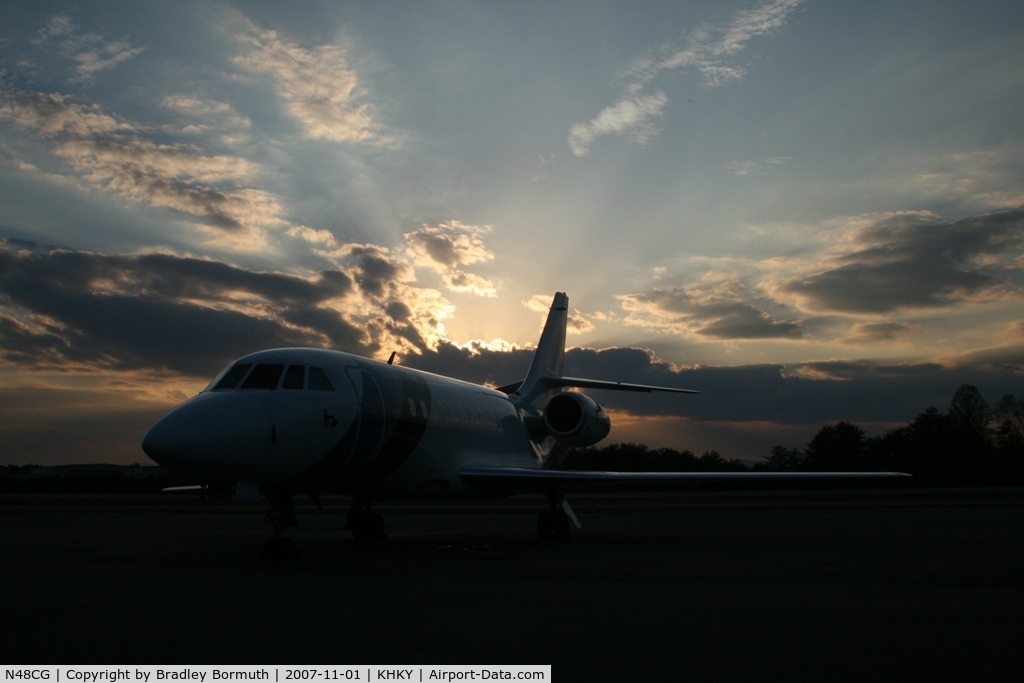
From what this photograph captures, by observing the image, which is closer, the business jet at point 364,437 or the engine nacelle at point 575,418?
the business jet at point 364,437

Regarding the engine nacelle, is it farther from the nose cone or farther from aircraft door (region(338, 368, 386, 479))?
the nose cone

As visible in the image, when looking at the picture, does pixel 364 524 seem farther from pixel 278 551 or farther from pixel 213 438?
pixel 213 438

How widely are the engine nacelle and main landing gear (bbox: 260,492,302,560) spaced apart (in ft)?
31.9

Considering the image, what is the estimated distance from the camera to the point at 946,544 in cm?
1573

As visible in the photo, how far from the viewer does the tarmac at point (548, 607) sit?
5.53 metres

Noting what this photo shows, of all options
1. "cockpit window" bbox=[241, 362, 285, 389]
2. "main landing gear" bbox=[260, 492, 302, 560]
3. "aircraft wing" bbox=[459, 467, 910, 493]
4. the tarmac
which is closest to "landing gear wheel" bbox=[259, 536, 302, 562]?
"main landing gear" bbox=[260, 492, 302, 560]

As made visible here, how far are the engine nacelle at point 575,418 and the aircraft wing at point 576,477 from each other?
102 inches

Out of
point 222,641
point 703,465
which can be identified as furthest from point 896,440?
point 222,641

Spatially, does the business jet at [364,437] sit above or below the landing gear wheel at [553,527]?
above

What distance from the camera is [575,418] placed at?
2127cm

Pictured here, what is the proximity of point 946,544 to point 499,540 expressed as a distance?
331 inches

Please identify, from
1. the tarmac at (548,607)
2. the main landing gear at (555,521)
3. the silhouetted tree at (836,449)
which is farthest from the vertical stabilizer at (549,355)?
the silhouetted tree at (836,449)
